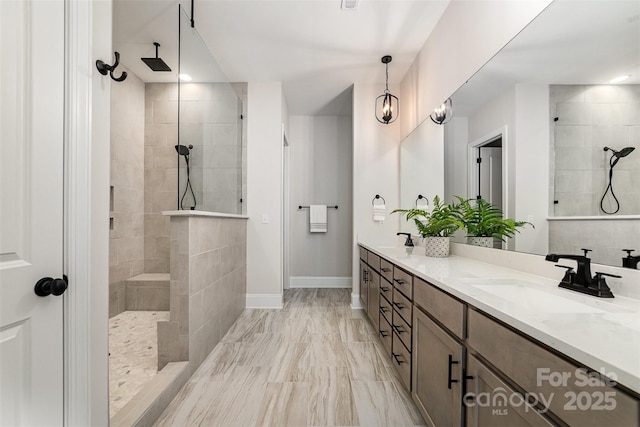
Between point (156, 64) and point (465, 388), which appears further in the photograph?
point (156, 64)

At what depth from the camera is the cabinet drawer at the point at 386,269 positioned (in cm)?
191

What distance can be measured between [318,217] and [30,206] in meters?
3.54

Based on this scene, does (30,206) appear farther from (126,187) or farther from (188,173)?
(126,187)

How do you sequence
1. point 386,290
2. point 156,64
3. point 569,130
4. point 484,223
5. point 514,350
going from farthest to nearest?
point 156,64 < point 386,290 < point 484,223 < point 569,130 < point 514,350

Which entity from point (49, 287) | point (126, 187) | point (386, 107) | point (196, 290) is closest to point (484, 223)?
point (386, 107)

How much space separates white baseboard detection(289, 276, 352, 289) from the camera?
434 cm

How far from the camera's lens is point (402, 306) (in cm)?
163

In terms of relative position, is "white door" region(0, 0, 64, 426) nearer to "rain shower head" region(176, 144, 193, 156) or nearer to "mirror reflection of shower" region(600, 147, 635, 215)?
"rain shower head" region(176, 144, 193, 156)

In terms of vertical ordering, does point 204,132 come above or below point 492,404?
above

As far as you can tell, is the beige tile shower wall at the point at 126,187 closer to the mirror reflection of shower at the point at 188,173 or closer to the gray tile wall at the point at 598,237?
the mirror reflection of shower at the point at 188,173

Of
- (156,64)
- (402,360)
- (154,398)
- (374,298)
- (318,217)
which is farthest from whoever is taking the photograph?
(318,217)

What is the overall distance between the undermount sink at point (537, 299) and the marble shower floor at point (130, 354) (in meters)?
1.84

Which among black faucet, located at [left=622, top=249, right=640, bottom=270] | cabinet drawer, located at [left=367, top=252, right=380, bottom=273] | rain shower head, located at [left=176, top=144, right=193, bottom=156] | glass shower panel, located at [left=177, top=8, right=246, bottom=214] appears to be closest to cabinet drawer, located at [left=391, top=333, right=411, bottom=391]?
cabinet drawer, located at [left=367, top=252, right=380, bottom=273]

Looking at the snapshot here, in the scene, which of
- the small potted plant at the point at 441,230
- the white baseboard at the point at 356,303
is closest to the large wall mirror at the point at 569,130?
the small potted plant at the point at 441,230
